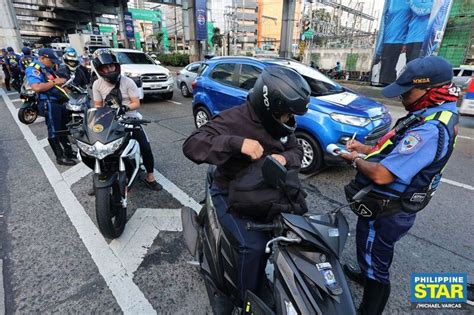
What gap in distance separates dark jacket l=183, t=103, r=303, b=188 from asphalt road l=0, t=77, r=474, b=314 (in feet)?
4.33

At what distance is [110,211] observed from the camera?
265 centimetres

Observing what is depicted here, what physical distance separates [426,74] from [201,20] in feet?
68.1

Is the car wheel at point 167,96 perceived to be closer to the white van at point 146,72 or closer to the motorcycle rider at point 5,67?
the white van at point 146,72

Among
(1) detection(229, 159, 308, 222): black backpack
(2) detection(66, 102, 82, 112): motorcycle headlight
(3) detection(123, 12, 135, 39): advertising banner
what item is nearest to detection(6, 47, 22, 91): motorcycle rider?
(2) detection(66, 102, 82, 112): motorcycle headlight

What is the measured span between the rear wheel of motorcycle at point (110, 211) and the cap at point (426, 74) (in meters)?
2.63

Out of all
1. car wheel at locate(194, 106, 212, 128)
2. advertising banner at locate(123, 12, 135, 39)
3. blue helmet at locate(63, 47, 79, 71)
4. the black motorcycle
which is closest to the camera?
the black motorcycle

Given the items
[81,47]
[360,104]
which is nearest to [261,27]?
[81,47]

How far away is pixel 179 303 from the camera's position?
6.95ft

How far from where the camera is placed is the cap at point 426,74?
149 centimetres

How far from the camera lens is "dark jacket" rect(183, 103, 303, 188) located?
1.43 m

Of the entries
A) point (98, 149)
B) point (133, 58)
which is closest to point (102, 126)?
point (98, 149)

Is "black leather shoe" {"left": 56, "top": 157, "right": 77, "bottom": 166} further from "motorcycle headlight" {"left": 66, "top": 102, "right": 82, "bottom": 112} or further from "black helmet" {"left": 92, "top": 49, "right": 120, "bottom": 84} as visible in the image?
"black helmet" {"left": 92, "top": 49, "right": 120, "bottom": 84}

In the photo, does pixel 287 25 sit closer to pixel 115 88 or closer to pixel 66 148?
pixel 66 148

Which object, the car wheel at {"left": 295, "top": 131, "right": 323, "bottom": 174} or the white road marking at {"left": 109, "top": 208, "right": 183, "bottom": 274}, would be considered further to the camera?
the car wheel at {"left": 295, "top": 131, "right": 323, "bottom": 174}
